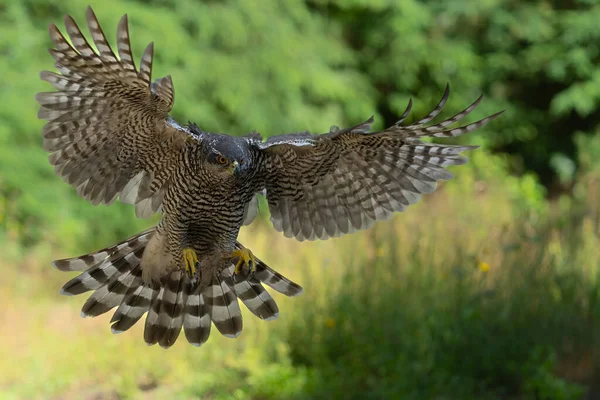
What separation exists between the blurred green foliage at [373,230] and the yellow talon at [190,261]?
1.04 metres

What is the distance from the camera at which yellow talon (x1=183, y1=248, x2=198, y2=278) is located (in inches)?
126

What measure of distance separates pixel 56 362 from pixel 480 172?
837 cm

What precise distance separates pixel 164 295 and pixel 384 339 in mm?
2026

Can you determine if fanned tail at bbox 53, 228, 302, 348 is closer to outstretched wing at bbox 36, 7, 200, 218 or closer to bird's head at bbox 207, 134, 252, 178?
outstretched wing at bbox 36, 7, 200, 218

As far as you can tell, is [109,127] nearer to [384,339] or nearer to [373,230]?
[384,339]

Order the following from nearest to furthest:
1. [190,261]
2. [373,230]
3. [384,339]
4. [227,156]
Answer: [227,156]
[190,261]
[384,339]
[373,230]

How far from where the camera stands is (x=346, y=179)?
351 cm

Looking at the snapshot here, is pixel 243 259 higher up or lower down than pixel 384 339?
higher up

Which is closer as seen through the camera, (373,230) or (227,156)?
(227,156)

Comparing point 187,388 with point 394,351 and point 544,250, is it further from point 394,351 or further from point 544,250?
point 544,250

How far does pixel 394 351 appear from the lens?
4.87 meters

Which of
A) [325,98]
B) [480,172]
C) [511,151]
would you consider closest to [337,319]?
[325,98]

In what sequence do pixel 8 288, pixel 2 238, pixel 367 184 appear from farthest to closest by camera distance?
pixel 2 238 < pixel 8 288 < pixel 367 184

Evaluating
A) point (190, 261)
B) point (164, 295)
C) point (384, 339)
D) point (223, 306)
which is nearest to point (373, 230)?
point (384, 339)
